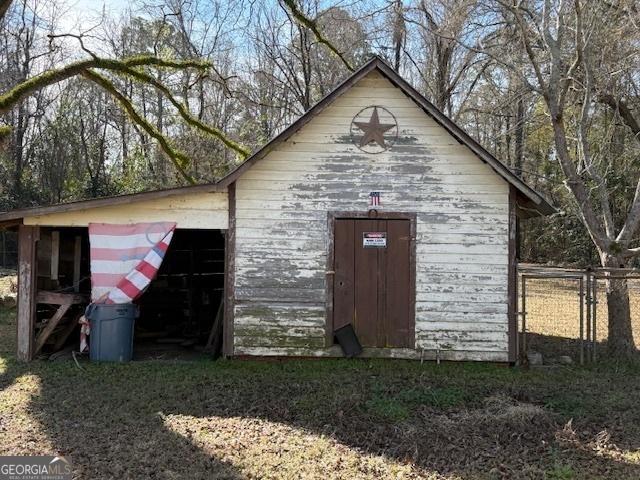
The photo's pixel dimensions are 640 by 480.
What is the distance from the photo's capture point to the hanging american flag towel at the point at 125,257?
873 cm

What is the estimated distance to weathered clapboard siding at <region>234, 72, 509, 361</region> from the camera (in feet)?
28.8

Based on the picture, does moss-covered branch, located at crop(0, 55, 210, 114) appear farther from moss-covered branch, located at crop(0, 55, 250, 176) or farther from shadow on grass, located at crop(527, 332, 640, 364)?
shadow on grass, located at crop(527, 332, 640, 364)

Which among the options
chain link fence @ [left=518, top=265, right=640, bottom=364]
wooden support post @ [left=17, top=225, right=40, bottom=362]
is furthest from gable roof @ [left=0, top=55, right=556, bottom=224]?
chain link fence @ [left=518, top=265, right=640, bottom=364]

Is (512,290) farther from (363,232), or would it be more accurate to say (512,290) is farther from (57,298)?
(57,298)

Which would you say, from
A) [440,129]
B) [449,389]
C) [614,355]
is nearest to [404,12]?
[440,129]

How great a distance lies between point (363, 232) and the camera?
8.87 meters

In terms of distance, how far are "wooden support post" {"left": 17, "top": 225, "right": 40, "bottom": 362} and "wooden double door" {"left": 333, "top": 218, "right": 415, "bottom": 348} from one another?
4.71 m

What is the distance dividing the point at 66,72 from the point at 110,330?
6.77 meters

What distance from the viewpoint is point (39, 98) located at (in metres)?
30.8

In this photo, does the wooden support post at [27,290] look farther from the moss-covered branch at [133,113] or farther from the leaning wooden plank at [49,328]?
the moss-covered branch at [133,113]

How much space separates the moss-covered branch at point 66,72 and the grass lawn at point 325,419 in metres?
6.12

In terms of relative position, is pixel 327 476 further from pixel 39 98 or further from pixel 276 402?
pixel 39 98

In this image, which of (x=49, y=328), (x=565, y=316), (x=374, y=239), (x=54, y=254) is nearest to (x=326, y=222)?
(x=374, y=239)

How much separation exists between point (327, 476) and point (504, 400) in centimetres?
288
